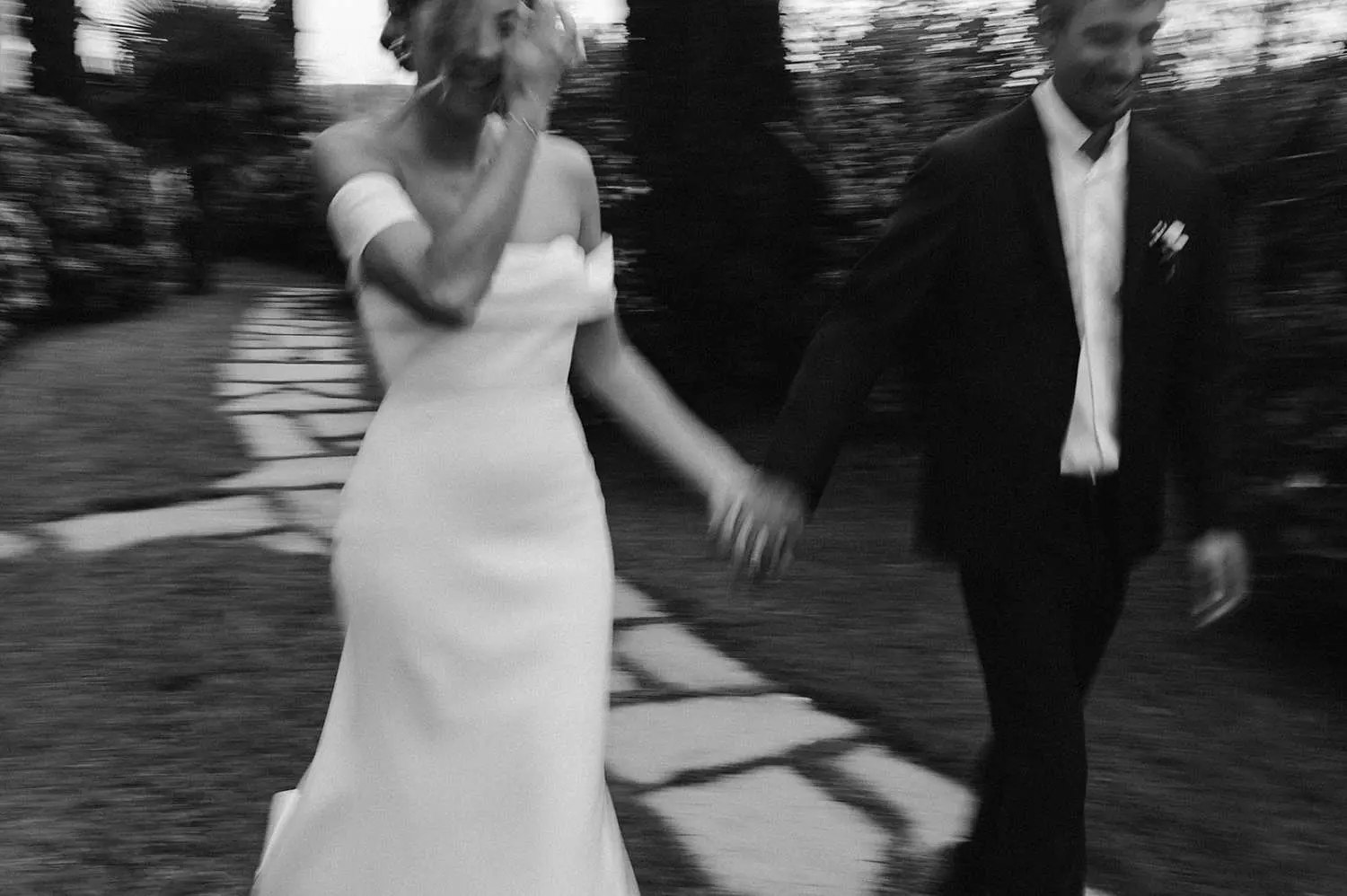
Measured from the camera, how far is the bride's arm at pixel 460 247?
1.94 metres

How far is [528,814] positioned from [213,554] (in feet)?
11.7

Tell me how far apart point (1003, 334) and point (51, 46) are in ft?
43.3

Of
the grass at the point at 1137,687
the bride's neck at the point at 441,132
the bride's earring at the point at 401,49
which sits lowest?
the grass at the point at 1137,687

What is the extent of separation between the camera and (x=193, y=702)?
12.9ft

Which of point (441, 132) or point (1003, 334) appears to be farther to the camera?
point (1003, 334)

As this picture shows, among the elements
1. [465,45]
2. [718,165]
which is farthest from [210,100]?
[465,45]

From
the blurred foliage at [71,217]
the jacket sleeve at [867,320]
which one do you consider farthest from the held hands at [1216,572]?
the blurred foliage at [71,217]

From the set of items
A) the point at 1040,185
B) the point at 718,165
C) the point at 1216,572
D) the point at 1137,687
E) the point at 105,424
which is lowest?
the point at 105,424

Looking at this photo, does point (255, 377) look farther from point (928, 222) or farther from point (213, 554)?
point (928, 222)

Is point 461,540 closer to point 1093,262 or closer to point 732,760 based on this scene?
point 1093,262

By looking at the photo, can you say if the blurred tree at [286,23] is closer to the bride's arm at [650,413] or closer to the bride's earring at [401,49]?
the bride's arm at [650,413]

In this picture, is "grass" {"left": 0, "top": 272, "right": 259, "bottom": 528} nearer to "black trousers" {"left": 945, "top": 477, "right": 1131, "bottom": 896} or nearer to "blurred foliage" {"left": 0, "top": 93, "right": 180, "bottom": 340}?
"blurred foliage" {"left": 0, "top": 93, "right": 180, "bottom": 340}

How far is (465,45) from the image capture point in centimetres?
203

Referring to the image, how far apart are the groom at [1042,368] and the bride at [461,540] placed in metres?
0.48
